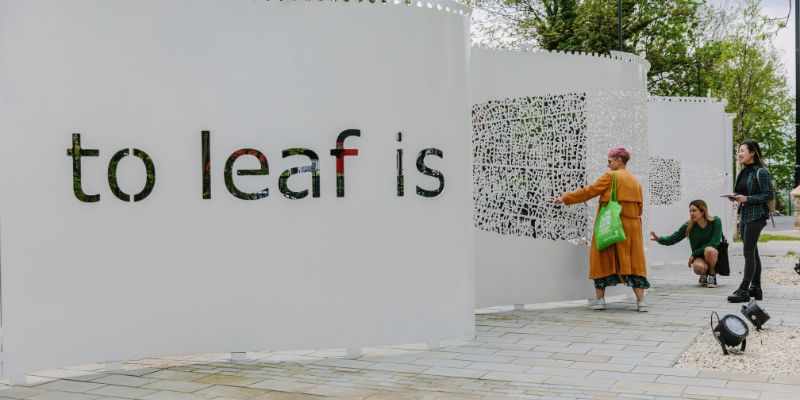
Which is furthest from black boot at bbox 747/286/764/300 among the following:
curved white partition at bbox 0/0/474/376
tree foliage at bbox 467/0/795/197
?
tree foliage at bbox 467/0/795/197

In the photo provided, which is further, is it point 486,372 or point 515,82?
point 515,82

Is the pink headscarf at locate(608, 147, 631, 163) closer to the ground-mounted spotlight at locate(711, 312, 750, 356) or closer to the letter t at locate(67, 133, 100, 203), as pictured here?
the ground-mounted spotlight at locate(711, 312, 750, 356)

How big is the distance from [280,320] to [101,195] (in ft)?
5.00

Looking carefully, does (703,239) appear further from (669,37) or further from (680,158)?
(669,37)

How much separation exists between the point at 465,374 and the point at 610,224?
325 cm

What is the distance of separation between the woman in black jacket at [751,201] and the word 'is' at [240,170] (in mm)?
3996

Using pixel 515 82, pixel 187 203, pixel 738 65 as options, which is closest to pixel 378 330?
pixel 187 203

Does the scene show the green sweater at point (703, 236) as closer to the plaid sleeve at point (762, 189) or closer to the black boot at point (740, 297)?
the black boot at point (740, 297)

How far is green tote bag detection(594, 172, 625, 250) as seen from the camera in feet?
28.3

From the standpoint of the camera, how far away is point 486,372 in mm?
6047

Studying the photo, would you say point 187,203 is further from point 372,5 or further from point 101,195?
point 372,5

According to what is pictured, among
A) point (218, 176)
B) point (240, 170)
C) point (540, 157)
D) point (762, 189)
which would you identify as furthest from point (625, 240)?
point (218, 176)

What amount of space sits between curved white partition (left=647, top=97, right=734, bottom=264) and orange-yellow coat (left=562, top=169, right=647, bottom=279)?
589 cm

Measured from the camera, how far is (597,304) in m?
9.38
